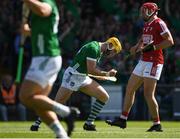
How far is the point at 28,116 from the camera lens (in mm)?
25516

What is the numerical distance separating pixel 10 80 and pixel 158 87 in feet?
15.8

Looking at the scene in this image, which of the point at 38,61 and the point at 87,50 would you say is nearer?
the point at 38,61

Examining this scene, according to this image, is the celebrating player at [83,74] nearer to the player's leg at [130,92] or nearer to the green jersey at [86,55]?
the green jersey at [86,55]

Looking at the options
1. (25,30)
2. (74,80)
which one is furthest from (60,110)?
(74,80)

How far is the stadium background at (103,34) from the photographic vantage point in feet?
83.5

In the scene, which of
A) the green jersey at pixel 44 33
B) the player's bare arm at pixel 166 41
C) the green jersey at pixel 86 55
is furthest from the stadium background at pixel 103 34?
the green jersey at pixel 44 33

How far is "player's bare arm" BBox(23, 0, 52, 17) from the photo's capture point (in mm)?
11156

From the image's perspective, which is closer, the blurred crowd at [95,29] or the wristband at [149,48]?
the wristband at [149,48]

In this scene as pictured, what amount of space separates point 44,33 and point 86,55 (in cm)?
457

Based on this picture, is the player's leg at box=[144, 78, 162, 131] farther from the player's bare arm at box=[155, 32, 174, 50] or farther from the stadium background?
the stadium background

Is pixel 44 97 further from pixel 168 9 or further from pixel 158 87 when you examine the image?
pixel 168 9

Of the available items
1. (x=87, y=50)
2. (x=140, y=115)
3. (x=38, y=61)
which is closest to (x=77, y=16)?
(x=140, y=115)

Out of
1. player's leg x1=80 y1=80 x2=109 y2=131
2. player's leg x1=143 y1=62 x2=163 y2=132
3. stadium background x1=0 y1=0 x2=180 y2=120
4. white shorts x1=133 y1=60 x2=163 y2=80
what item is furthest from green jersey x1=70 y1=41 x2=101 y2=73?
stadium background x1=0 y1=0 x2=180 y2=120

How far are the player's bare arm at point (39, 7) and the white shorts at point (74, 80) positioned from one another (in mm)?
5053
